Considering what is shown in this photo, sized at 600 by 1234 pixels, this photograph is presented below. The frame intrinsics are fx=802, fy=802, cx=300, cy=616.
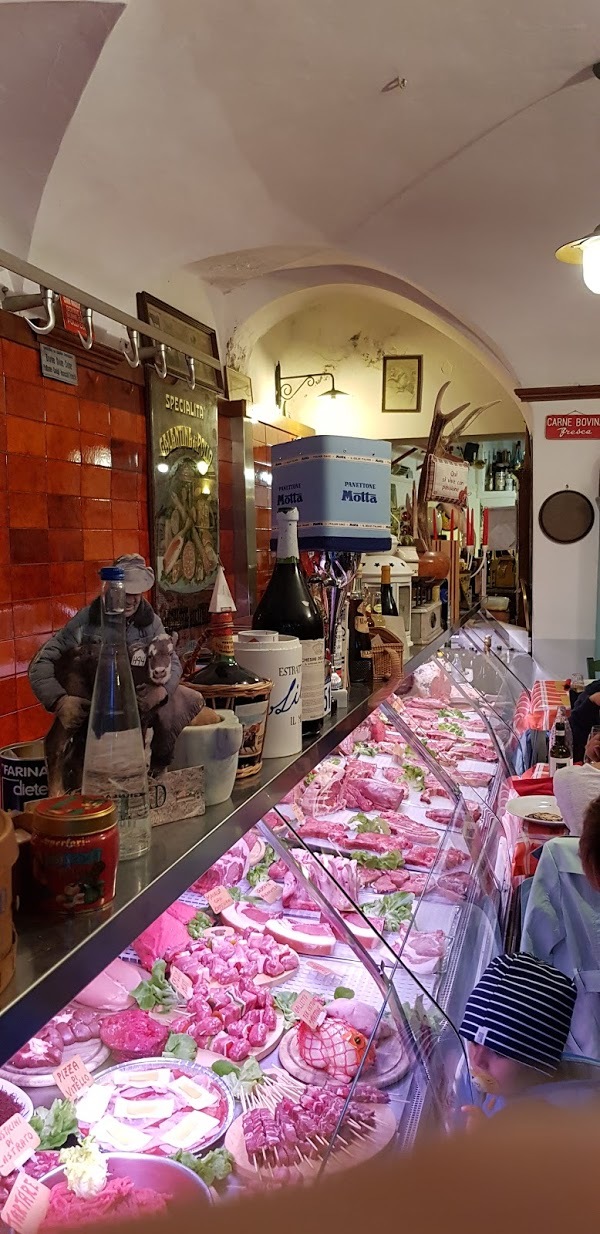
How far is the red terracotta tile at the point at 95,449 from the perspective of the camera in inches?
167

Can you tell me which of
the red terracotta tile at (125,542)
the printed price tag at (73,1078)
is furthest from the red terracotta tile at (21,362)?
the printed price tag at (73,1078)

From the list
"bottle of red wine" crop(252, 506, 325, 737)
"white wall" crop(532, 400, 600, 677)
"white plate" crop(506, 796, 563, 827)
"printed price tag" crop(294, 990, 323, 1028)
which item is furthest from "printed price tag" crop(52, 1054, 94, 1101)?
"white wall" crop(532, 400, 600, 677)

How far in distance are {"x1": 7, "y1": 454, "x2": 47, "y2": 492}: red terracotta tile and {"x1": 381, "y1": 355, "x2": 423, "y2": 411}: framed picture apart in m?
4.38

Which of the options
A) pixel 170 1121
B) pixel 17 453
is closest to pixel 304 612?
pixel 170 1121

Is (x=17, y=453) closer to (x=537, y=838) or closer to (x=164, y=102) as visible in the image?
(x=164, y=102)

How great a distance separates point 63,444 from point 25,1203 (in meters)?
3.38

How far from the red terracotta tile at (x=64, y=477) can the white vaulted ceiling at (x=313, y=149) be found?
38.6 inches

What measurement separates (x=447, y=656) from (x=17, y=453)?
253cm

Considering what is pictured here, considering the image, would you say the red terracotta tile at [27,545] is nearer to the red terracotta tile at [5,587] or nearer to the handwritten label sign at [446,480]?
the red terracotta tile at [5,587]

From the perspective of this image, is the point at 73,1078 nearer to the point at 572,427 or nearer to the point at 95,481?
the point at 95,481

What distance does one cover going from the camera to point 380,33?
3361 mm

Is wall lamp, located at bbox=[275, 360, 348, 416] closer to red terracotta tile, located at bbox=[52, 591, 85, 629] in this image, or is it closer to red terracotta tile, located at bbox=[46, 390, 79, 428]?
red terracotta tile, located at bbox=[46, 390, 79, 428]

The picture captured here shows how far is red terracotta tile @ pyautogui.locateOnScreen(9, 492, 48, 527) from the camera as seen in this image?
3666mm

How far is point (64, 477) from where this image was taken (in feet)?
13.3
